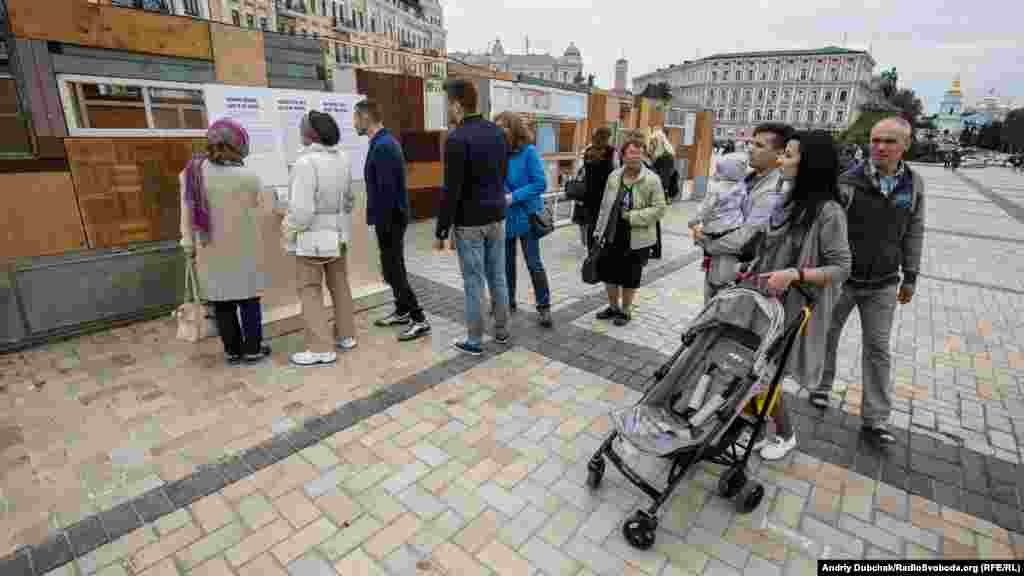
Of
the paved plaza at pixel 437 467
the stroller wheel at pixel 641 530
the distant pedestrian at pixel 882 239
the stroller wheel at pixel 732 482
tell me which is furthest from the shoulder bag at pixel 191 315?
the distant pedestrian at pixel 882 239

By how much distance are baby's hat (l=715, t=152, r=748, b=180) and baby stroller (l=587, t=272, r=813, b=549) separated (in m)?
1.06

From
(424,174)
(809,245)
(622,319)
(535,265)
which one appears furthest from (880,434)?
(424,174)

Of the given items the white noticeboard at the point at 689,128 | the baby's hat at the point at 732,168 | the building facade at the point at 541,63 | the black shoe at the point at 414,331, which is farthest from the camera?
the building facade at the point at 541,63

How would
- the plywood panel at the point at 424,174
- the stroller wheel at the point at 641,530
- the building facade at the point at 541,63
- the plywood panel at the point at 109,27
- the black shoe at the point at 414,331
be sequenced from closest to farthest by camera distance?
1. the stroller wheel at the point at 641,530
2. the plywood panel at the point at 109,27
3. the black shoe at the point at 414,331
4. the plywood panel at the point at 424,174
5. the building facade at the point at 541,63

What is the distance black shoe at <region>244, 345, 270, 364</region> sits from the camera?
12.9 ft

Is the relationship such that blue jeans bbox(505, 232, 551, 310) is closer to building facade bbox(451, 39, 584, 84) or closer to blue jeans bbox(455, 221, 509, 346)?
blue jeans bbox(455, 221, 509, 346)

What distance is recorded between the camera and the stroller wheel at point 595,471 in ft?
8.55

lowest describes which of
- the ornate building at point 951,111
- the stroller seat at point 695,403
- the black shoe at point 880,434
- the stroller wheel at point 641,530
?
the black shoe at point 880,434

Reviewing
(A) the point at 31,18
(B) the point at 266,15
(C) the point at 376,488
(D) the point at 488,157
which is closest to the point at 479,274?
(D) the point at 488,157

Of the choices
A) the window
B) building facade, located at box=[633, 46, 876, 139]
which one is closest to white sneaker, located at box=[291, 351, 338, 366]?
the window

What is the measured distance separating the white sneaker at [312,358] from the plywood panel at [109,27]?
Result: 2.86 m

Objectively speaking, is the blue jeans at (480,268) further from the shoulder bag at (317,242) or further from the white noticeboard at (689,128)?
the white noticeboard at (689,128)

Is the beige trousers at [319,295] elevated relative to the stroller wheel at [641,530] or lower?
elevated

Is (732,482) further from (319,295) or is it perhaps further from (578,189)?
(578,189)
